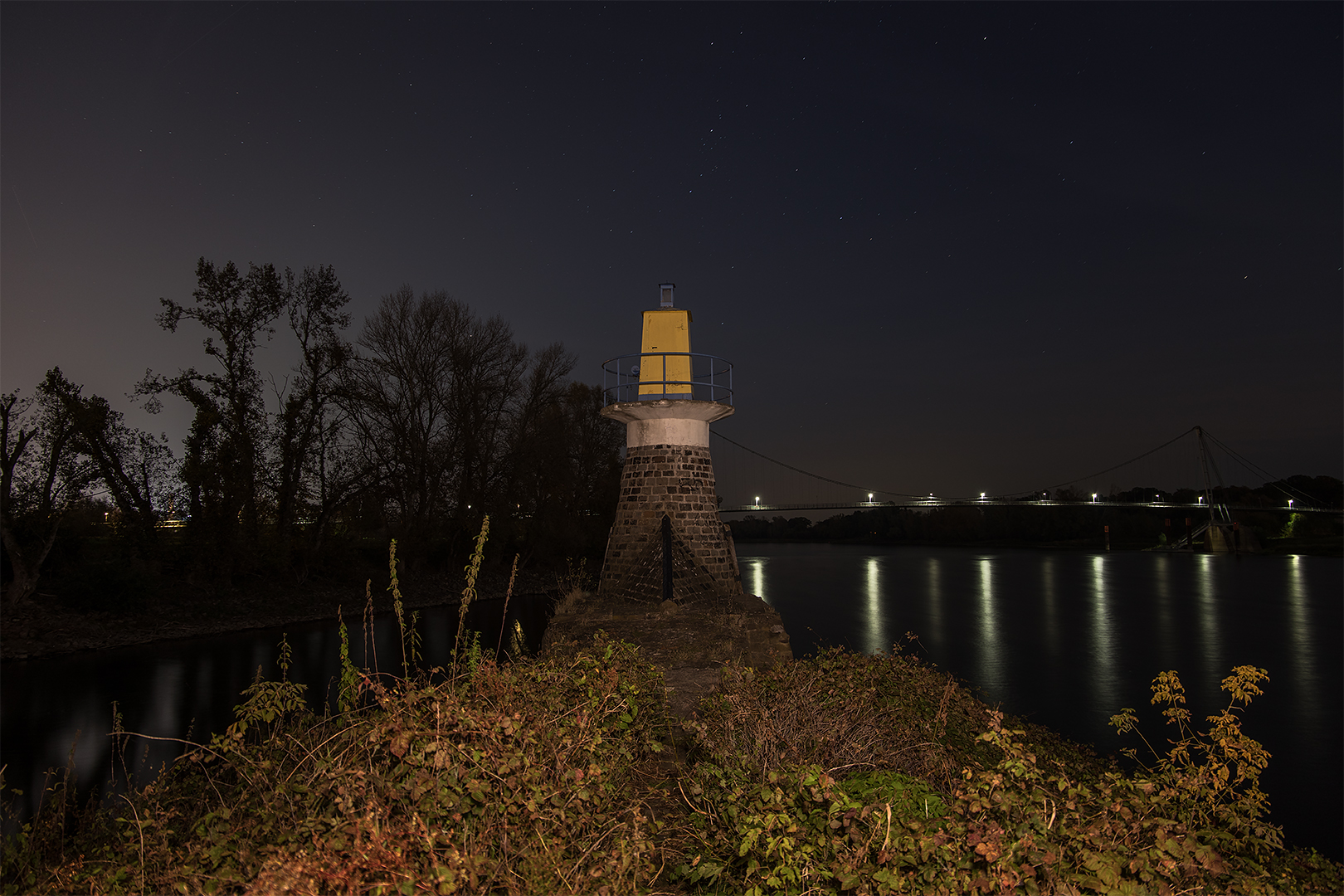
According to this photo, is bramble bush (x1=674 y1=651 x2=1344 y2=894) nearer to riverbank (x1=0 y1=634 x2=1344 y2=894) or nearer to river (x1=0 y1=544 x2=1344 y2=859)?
riverbank (x1=0 y1=634 x2=1344 y2=894)

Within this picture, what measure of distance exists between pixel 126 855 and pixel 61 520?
1835cm

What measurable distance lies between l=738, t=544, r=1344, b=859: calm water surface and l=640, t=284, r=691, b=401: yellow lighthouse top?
9038mm

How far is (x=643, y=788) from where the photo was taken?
14.4 feet

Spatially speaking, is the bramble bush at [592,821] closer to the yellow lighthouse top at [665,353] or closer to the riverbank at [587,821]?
the riverbank at [587,821]

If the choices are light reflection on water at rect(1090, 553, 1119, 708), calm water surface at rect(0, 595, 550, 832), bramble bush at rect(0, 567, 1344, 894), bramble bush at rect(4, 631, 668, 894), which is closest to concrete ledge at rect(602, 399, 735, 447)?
calm water surface at rect(0, 595, 550, 832)

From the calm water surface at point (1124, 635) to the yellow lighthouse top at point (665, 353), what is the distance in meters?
9.04

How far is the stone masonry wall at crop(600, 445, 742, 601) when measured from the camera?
1180cm

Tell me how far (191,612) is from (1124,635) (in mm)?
29975

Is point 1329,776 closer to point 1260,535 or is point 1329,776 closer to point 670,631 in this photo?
point 670,631

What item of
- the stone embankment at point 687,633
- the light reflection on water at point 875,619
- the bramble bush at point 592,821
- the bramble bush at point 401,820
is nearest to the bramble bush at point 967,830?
the bramble bush at point 592,821

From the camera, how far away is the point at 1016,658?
2211cm

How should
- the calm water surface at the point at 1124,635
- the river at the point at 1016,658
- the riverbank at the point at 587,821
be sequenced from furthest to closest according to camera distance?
the calm water surface at the point at 1124,635
the river at the point at 1016,658
the riverbank at the point at 587,821

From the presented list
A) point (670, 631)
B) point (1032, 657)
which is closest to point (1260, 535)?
point (1032, 657)

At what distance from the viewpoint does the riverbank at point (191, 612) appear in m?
16.0
